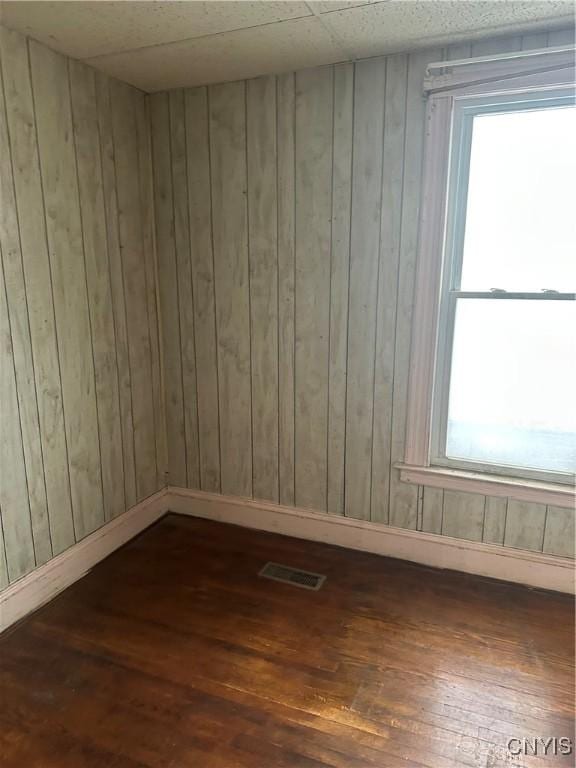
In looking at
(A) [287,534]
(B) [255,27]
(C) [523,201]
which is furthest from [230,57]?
(A) [287,534]

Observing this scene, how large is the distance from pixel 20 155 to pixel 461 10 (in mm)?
1723

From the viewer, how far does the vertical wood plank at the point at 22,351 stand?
200 cm

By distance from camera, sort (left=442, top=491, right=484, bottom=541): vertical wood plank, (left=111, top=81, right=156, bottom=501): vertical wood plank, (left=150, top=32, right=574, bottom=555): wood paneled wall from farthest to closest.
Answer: (left=111, top=81, right=156, bottom=501): vertical wood plank → (left=442, top=491, right=484, bottom=541): vertical wood plank → (left=150, top=32, right=574, bottom=555): wood paneled wall

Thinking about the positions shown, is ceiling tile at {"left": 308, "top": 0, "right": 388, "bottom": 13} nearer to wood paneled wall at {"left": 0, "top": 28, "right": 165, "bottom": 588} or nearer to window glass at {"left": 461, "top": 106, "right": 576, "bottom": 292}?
window glass at {"left": 461, "top": 106, "right": 576, "bottom": 292}

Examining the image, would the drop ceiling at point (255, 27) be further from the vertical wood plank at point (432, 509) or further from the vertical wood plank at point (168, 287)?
the vertical wood plank at point (432, 509)

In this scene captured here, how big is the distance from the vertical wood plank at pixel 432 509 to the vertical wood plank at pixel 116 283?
1.54 meters

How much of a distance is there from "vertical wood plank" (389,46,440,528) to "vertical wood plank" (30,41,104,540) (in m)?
1.46

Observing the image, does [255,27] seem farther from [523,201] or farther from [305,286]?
[523,201]

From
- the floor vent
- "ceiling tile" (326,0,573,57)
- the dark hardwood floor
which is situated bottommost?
the dark hardwood floor

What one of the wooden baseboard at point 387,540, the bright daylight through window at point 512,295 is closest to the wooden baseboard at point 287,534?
the wooden baseboard at point 387,540

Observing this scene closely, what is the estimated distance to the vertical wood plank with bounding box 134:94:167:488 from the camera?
2686 mm

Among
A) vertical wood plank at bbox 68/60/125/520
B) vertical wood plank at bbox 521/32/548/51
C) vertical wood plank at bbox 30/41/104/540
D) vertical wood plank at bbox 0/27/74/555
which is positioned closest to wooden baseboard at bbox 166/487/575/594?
vertical wood plank at bbox 68/60/125/520

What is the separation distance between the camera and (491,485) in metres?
2.38

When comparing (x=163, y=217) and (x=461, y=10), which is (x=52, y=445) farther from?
(x=461, y=10)
